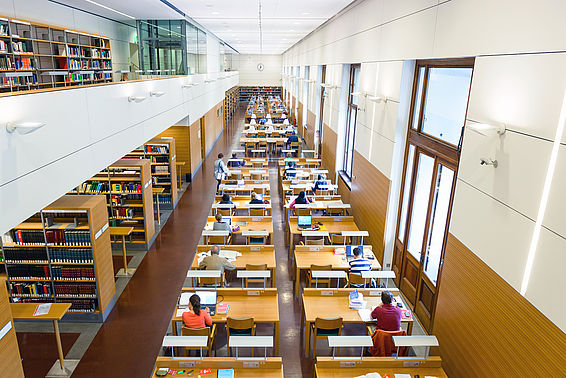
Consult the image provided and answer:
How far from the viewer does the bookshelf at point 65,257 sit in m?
6.49

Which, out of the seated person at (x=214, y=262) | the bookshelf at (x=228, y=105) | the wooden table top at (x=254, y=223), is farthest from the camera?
the bookshelf at (x=228, y=105)

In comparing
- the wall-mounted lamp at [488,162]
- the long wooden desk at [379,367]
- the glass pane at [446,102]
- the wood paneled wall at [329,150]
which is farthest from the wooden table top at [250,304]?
the wood paneled wall at [329,150]

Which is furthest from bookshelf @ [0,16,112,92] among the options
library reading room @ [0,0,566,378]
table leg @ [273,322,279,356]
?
table leg @ [273,322,279,356]

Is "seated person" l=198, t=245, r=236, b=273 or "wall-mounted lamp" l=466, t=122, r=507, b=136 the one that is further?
"seated person" l=198, t=245, r=236, b=273

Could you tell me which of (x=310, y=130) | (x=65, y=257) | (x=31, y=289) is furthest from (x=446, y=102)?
(x=310, y=130)

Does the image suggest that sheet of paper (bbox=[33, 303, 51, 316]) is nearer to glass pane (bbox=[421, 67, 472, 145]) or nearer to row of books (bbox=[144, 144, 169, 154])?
glass pane (bbox=[421, 67, 472, 145])

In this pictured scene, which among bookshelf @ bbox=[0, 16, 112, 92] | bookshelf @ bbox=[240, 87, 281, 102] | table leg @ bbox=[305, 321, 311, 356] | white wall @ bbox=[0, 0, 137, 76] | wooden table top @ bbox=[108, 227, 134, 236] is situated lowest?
table leg @ bbox=[305, 321, 311, 356]

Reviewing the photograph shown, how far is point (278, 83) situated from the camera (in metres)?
44.7

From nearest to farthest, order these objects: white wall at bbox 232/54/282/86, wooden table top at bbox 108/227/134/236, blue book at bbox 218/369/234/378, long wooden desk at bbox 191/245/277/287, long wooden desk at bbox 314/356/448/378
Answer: blue book at bbox 218/369/234/378
long wooden desk at bbox 314/356/448/378
long wooden desk at bbox 191/245/277/287
wooden table top at bbox 108/227/134/236
white wall at bbox 232/54/282/86

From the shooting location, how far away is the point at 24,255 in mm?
6582

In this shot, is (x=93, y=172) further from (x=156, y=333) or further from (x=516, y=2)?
(x=516, y=2)

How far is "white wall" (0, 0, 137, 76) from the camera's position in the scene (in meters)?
9.14

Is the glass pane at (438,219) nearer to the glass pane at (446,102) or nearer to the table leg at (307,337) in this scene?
the glass pane at (446,102)

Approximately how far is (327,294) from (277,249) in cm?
348
